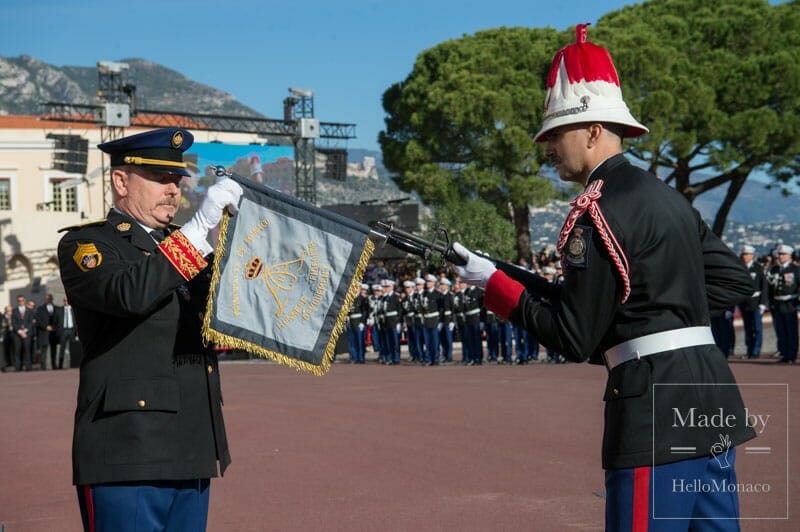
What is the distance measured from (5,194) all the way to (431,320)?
116 ft

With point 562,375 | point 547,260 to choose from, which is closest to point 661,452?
point 562,375

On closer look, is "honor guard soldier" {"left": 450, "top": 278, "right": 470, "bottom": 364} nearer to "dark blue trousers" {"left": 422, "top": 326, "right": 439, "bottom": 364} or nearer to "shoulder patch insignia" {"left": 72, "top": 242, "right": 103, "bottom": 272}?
"dark blue trousers" {"left": 422, "top": 326, "right": 439, "bottom": 364}

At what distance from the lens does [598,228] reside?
3.27 metres

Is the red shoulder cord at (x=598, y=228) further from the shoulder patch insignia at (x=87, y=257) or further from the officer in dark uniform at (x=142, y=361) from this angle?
the shoulder patch insignia at (x=87, y=257)

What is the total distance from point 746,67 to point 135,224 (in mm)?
35736

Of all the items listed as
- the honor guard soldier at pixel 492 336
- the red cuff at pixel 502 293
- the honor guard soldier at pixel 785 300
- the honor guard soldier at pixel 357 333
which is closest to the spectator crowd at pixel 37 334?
the honor guard soldier at pixel 357 333

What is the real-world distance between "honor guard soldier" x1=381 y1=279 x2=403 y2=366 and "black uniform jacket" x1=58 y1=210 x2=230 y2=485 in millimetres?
20962

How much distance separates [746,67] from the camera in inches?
1438

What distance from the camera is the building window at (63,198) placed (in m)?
51.6

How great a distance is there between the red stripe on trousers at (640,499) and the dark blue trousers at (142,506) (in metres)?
1.56

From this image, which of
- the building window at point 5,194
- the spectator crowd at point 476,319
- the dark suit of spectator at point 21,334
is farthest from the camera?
the building window at point 5,194

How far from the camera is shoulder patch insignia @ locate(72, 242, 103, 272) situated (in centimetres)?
366

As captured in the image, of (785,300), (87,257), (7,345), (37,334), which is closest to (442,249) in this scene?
(87,257)

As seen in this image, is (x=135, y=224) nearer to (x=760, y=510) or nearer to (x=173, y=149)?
(x=173, y=149)
